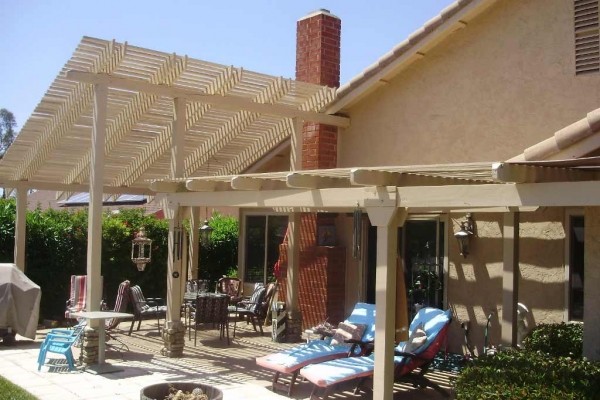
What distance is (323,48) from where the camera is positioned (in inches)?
530

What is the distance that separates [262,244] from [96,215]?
6638 millimetres

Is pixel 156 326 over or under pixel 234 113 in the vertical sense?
under

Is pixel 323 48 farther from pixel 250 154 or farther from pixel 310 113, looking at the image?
pixel 250 154

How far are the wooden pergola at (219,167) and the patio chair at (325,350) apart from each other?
194 cm

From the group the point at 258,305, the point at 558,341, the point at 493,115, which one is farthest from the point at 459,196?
the point at 258,305

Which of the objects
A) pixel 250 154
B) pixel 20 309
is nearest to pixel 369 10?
pixel 250 154

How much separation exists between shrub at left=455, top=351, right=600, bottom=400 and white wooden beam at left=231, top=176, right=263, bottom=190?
3.60 metres

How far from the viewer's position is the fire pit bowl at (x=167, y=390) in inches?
245

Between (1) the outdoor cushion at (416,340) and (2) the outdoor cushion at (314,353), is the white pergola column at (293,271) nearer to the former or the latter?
(2) the outdoor cushion at (314,353)

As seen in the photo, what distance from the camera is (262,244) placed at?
16031mm

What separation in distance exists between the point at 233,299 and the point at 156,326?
184 cm

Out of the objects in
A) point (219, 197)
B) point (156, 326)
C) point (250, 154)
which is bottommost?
point (156, 326)

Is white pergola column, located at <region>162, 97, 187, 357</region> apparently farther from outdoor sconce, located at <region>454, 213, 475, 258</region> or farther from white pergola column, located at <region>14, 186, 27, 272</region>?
outdoor sconce, located at <region>454, 213, 475, 258</region>

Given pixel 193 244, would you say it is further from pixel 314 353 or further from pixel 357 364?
pixel 357 364
